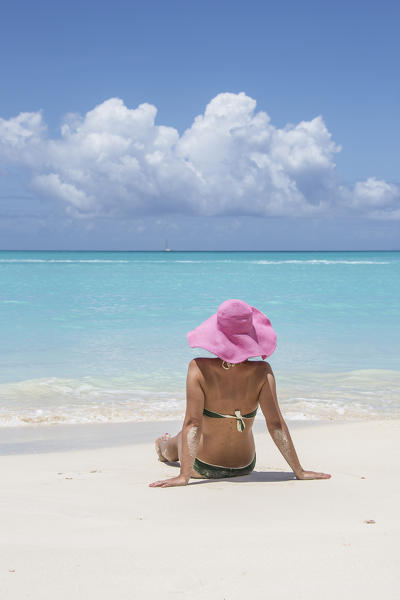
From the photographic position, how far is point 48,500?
3459 millimetres

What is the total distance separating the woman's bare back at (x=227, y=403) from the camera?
3734 millimetres

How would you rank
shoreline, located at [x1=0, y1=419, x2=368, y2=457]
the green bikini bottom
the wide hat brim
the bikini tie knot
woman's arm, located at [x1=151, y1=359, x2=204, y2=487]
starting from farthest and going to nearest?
shoreline, located at [x1=0, y1=419, x2=368, y2=457]
the green bikini bottom
the bikini tie knot
woman's arm, located at [x1=151, y1=359, x2=204, y2=487]
the wide hat brim

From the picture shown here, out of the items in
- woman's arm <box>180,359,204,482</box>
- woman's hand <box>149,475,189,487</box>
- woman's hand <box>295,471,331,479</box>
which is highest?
woman's arm <box>180,359,204,482</box>

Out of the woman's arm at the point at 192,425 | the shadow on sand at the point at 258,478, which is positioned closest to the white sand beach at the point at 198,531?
the shadow on sand at the point at 258,478

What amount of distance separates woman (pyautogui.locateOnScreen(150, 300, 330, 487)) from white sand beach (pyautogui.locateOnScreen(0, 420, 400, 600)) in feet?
0.54

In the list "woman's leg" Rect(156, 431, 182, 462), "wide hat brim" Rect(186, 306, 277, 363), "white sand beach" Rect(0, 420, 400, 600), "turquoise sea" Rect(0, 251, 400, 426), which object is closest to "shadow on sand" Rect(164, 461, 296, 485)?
"white sand beach" Rect(0, 420, 400, 600)

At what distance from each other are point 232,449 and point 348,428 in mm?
2395

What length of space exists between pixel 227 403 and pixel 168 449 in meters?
0.95

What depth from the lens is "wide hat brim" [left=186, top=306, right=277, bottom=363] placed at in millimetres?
3592

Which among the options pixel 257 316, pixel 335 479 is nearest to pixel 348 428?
pixel 335 479

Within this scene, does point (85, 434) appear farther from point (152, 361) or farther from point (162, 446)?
point (152, 361)

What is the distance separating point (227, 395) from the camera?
3799mm

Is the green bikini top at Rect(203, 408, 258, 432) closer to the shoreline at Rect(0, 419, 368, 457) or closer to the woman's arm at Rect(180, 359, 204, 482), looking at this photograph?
the woman's arm at Rect(180, 359, 204, 482)

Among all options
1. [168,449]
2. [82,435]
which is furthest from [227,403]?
[82,435]
